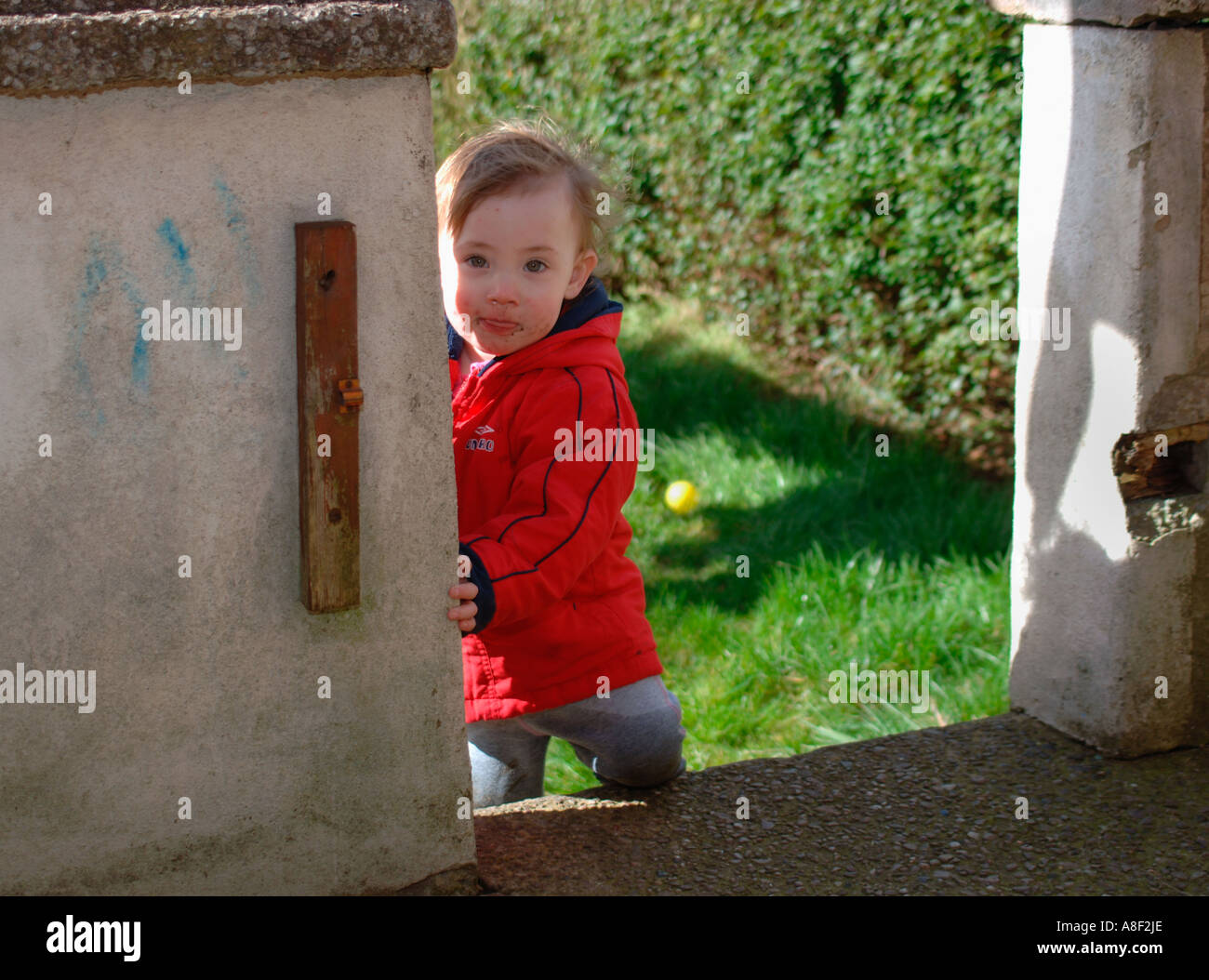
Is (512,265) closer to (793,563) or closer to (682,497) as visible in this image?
(793,563)

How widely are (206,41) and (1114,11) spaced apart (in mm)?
1907

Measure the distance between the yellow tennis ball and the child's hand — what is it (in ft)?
10.2

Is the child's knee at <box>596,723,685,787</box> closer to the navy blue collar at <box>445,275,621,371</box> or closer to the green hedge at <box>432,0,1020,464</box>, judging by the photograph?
the navy blue collar at <box>445,275,621,371</box>

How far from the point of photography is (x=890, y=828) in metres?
2.87

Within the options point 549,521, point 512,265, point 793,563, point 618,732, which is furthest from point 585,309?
point 793,563

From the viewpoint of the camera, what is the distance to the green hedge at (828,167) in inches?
197

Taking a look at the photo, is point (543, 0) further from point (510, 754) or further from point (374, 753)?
point (374, 753)

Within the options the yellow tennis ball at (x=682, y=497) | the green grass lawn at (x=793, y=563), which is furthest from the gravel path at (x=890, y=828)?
the yellow tennis ball at (x=682, y=497)

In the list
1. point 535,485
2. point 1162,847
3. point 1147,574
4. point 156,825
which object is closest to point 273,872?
point 156,825

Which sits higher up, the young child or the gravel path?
the young child

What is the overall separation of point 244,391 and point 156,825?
0.77m

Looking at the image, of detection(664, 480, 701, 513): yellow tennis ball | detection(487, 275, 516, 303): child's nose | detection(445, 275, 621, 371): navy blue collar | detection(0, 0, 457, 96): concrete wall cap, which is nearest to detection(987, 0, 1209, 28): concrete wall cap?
detection(445, 275, 621, 371): navy blue collar

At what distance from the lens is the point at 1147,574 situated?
300 cm

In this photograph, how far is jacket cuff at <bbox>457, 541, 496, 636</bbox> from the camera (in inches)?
Answer: 94.8
